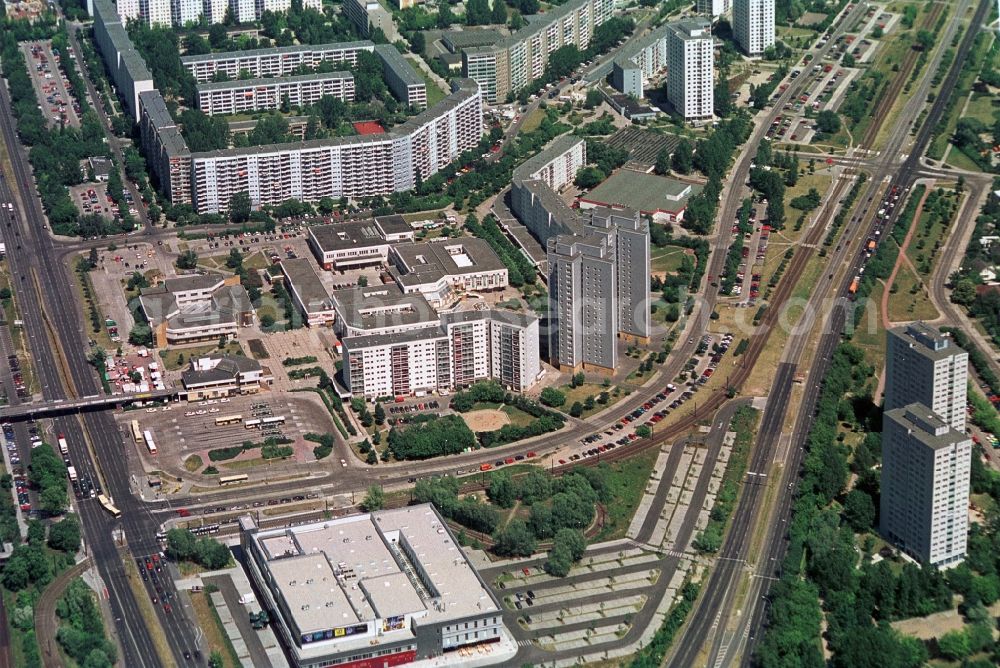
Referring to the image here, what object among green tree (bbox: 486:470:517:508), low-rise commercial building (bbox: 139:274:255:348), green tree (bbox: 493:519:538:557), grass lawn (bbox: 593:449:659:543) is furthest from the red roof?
green tree (bbox: 493:519:538:557)

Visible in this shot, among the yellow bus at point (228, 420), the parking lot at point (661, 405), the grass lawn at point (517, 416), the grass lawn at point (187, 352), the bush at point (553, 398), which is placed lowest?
the parking lot at point (661, 405)

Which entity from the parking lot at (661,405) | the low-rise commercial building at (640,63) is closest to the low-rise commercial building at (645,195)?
the low-rise commercial building at (640,63)

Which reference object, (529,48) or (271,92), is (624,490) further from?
(529,48)

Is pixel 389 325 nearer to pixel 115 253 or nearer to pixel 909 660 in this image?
Answer: pixel 115 253

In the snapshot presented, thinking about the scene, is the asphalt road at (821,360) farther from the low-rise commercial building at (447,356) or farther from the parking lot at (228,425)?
the parking lot at (228,425)

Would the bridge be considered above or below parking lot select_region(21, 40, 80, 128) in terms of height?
above

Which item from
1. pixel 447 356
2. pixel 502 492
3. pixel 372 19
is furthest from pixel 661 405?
pixel 372 19

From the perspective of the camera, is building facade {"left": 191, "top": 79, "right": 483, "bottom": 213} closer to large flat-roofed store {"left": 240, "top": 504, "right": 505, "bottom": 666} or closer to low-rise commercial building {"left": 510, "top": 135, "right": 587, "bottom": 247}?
low-rise commercial building {"left": 510, "top": 135, "right": 587, "bottom": 247}
